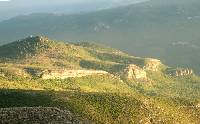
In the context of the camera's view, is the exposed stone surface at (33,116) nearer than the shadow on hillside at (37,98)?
Yes

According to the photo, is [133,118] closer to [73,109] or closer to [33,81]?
[73,109]

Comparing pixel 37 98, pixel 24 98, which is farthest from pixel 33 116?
pixel 37 98

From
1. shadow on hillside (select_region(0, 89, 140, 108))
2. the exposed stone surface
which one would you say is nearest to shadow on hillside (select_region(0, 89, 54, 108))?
shadow on hillside (select_region(0, 89, 140, 108))

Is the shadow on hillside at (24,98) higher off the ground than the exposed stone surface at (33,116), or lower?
lower


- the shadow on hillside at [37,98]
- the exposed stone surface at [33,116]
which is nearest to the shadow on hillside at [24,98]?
the shadow on hillside at [37,98]

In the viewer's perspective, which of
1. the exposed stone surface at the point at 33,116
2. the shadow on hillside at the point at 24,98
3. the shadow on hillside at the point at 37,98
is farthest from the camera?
the shadow on hillside at the point at 37,98

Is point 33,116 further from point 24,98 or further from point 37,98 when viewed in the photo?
point 37,98

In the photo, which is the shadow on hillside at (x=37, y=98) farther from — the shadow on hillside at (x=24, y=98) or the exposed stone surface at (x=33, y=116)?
the exposed stone surface at (x=33, y=116)

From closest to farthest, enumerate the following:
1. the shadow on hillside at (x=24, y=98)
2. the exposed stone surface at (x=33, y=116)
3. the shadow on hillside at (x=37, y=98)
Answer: the exposed stone surface at (x=33, y=116) → the shadow on hillside at (x=24, y=98) → the shadow on hillside at (x=37, y=98)

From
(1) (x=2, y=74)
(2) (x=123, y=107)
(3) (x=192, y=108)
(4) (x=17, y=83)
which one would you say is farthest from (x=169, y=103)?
(1) (x=2, y=74)

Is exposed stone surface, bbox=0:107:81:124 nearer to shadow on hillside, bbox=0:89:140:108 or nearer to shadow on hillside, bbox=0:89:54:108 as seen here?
shadow on hillside, bbox=0:89:140:108
